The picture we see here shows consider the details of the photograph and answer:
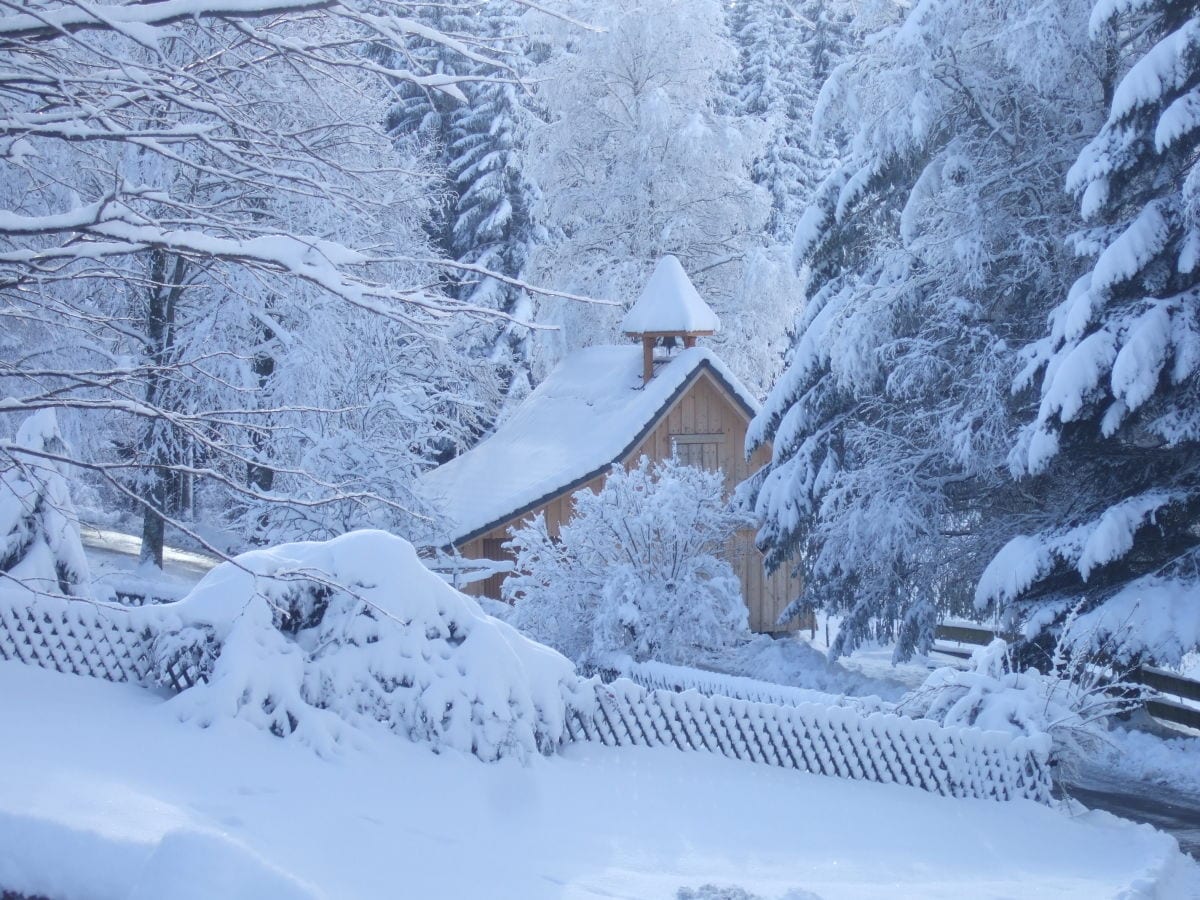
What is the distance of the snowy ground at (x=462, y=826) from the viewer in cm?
466

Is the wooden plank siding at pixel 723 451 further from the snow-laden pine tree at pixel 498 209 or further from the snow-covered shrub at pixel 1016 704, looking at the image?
the snow-laden pine tree at pixel 498 209

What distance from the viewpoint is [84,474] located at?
19656 mm

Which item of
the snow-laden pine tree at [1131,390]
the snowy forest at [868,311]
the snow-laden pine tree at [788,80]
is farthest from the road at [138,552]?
the snow-laden pine tree at [788,80]

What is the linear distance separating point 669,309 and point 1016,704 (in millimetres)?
12871

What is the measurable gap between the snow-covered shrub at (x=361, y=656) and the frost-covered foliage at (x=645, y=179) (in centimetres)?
2054

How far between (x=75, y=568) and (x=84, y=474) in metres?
9.58

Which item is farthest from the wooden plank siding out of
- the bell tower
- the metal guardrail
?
the metal guardrail

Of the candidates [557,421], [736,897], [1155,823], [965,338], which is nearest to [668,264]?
[557,421]

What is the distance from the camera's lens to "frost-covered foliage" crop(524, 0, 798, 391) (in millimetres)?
28766

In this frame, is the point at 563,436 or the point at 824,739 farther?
the point at 563,436

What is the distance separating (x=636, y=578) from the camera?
14.6 meters

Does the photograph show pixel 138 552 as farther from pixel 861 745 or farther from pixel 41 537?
pixel 861 745

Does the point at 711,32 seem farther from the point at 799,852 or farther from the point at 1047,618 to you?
the point at 799,852

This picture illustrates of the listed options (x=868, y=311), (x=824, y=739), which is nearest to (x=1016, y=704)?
(x=824, y=739)
